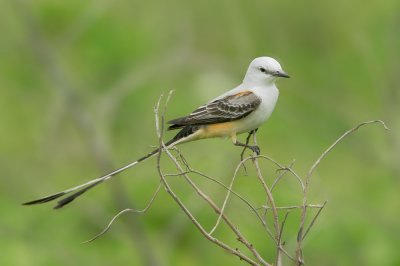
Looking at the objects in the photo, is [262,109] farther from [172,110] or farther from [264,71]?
[172,110]

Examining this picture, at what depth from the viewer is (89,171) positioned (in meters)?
15.4

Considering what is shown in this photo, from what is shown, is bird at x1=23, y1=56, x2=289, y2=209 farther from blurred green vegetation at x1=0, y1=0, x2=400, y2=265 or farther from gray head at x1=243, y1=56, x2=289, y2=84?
blurred green vegetation at x1=0, y1=0, x2=400, y2=265

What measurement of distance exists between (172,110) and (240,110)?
954 cm

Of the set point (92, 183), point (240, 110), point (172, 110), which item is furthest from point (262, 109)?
point (172, 110)

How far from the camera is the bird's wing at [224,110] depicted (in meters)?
4.01

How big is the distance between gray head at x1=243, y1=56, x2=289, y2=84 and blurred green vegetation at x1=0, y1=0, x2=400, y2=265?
287 inches

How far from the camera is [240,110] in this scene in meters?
4.04

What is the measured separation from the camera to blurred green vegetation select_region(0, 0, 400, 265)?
12.5 meters

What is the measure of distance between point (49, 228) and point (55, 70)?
274 centimetres

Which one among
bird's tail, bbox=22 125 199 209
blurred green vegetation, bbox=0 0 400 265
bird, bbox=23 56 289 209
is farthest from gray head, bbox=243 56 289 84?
blurred green vegetation, bbox=0 0 400 265

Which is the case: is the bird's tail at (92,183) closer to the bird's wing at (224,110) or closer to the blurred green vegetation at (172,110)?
the bird's wing at (224,110)

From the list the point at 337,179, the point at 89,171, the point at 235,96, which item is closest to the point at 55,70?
the point at 89,171

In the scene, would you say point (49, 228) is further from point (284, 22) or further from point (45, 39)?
point (284, 22)

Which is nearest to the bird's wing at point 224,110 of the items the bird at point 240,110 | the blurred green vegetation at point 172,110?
the bird at point 240,110
